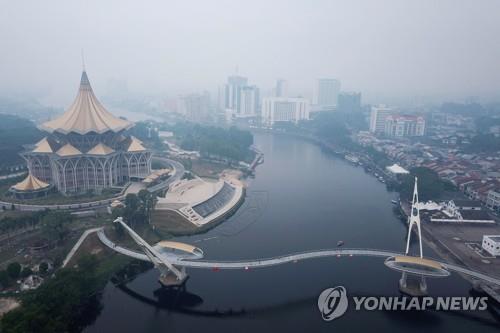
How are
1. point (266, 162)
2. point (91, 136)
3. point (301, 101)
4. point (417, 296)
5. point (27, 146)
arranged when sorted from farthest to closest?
point (301, 101) → point (266, 162) → point (27, 146) → point (91, 136) → point (417, 296)

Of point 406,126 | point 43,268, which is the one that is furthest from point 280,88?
point 43,268

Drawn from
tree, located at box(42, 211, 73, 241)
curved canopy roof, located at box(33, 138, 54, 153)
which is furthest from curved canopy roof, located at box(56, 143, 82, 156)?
tree, located at box(42, 211, 73, 241)

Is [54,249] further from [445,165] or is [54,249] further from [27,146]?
[445,165]

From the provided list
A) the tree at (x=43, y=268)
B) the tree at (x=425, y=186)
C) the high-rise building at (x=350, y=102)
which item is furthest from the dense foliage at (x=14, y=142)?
the high-rise building at (x=350, y=102)

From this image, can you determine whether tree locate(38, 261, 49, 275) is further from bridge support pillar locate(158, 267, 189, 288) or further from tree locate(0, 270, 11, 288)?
bridge support pillar locate(158, 267, 189, 288)

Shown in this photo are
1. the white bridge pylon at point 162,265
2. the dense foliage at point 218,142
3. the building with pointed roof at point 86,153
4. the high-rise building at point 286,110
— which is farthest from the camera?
the high-rise building at point 286,110

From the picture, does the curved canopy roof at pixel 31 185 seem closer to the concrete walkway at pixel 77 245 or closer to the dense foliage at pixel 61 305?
the concrete walkway at pixel 77 245

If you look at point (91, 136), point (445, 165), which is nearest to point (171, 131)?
point (91, 136)
